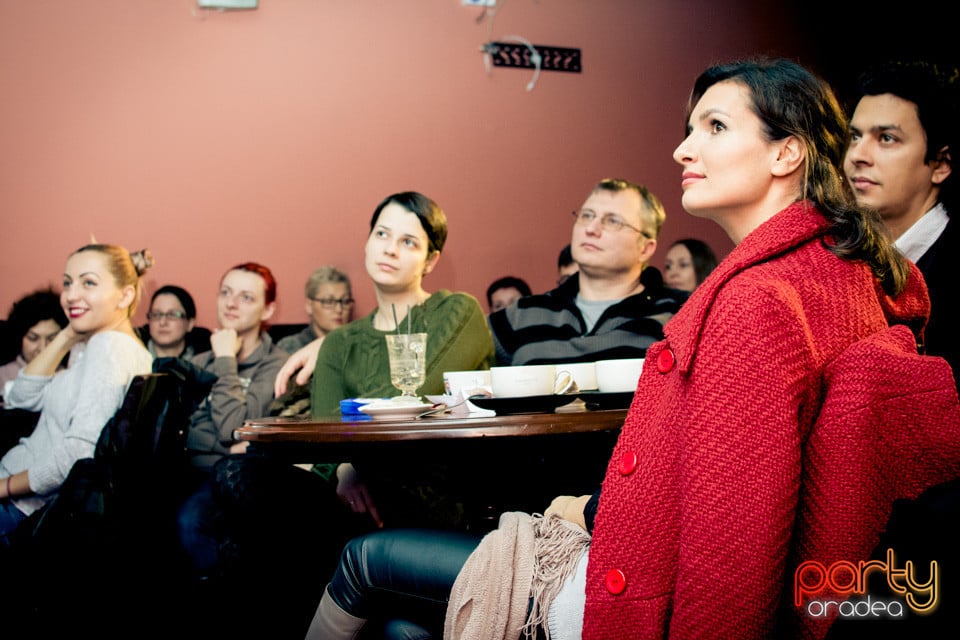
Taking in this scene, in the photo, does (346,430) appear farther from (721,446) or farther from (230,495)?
(230,495)

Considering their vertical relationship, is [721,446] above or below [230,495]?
above

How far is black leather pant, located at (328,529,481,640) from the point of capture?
1242 millimetres

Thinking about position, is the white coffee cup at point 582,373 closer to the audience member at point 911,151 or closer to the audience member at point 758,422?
the audience member at point 758,422

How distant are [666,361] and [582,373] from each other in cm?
82

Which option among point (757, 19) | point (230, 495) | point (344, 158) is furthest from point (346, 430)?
point (757, 19)

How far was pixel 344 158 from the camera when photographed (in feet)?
13.5

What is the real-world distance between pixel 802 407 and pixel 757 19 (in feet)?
14.4

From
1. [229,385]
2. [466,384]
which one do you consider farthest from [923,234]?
[229,385]

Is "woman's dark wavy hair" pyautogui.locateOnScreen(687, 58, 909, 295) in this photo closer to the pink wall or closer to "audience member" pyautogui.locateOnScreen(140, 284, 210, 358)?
"audience member" pyautogui.locateOnScreen(140, 284, 210, 358)

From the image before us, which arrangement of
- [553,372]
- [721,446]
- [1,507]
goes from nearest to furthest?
1. [721,446]
2. [553,372]
3. [1,507]

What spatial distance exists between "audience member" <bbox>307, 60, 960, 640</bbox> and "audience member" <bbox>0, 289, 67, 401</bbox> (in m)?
3.12

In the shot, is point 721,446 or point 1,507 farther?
point 1,507

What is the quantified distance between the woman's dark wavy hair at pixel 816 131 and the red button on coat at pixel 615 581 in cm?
51

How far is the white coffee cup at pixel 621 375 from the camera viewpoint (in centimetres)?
163
